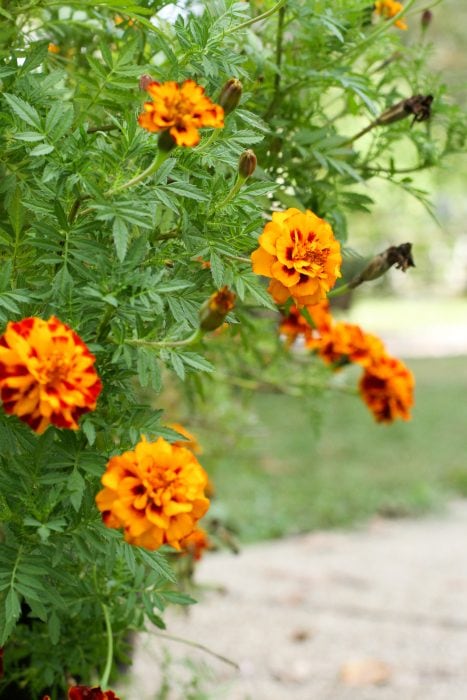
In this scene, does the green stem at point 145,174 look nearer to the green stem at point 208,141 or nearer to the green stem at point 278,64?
the green stem at point 208,141

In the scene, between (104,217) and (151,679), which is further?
(151,679)

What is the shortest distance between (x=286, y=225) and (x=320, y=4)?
0.47 meters

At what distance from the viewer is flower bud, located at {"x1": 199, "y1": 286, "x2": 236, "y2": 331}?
34.8 inches

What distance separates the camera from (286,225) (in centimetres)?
102

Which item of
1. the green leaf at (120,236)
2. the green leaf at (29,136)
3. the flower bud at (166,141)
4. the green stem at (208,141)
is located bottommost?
the green leaf at (120,236)

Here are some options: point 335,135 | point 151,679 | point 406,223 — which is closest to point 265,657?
point 151,679

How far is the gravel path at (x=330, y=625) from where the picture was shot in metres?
2.42

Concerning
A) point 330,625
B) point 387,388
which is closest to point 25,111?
point 387,388

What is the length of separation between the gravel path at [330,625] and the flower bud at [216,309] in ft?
3.40

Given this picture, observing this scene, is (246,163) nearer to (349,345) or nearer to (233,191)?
(233,191)

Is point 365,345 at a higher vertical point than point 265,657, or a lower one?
higher

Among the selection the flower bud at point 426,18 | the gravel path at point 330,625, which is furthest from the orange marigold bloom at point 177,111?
Answer: the gravel path at point 330,625

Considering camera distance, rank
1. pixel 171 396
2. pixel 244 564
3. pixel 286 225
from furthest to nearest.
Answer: pixel 244 564
pixel 171 396
pixel 286 225

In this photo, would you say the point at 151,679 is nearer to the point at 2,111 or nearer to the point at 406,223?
the point at 2,111
